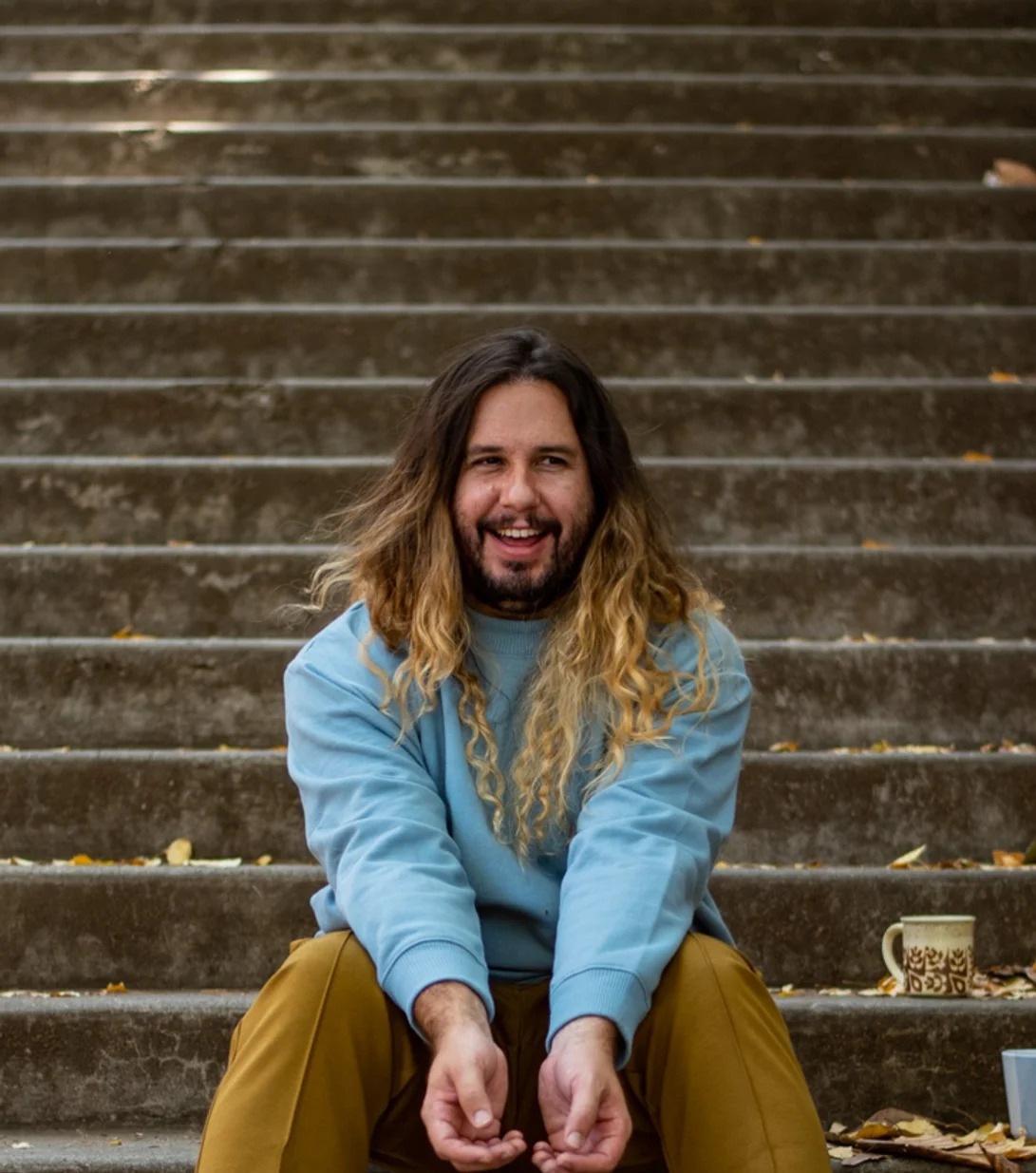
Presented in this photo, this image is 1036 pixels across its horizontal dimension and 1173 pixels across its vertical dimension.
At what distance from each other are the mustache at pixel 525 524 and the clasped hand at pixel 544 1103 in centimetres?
65

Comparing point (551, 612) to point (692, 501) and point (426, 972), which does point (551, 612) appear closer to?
point (426, 972)

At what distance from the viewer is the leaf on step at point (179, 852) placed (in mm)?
3113

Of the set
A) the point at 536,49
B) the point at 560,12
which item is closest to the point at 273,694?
the point at 536,49

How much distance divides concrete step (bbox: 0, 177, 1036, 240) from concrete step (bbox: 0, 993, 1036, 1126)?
9.51ft

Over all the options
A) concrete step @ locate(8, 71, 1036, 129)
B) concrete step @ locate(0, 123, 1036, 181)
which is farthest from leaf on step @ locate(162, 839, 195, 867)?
concrete step @ locate(8, 71, 1036, 129)

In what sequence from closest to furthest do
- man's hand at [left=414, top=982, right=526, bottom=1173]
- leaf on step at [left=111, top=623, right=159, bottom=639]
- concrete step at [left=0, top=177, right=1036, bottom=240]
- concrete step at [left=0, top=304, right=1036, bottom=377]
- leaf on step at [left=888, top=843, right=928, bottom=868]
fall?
man's hand at [left=414, top=982, right=526, bottom=1173], leaf on step at [left=888, top=843, right=928, bottom=868], leaf on step at [left=111, top=623, right=159, bottom=639], concrete step at [left=0, top=304, right=1036, bottom=377], concrete step at [left=0, top=177, right=1036, bottom=240]

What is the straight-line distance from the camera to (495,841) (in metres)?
2.22

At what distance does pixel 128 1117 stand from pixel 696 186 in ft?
10.7

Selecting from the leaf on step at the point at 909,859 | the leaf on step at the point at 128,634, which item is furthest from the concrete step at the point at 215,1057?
the leaf on step at the point at 128,634

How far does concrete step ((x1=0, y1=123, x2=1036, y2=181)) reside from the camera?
5.45m

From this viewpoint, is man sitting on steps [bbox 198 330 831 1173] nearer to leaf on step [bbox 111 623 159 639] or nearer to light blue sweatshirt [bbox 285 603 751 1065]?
light blue sweatshirt [bbox 285 603 751 1065]

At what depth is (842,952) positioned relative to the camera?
294cm

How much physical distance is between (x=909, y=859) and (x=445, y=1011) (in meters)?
1.34

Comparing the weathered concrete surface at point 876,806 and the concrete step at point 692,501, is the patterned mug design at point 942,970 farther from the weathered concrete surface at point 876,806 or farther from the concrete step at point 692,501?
the concrete step at point 692,501
